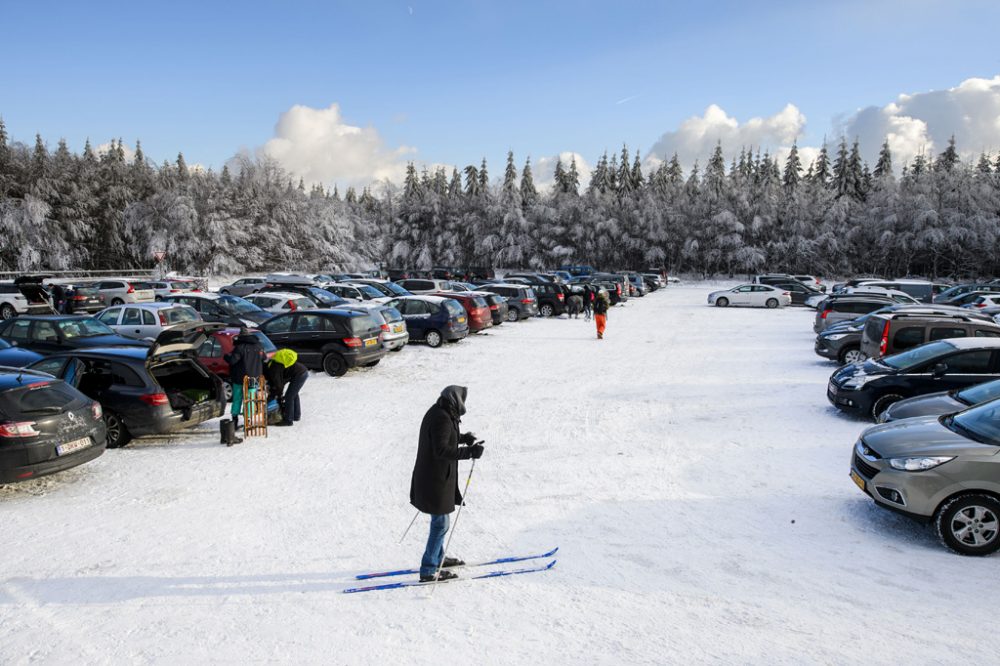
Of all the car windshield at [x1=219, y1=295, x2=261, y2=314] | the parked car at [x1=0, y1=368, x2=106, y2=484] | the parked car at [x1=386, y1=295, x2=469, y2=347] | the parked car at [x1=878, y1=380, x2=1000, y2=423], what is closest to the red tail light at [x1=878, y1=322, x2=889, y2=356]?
the parked car at [x1=878, y1=380, x2=1000, y2=423]

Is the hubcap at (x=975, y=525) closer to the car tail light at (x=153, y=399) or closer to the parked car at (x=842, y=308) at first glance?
the car tail light at (x=153, y=399)

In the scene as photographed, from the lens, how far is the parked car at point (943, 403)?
793 cm

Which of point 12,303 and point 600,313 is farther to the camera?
point 12,303

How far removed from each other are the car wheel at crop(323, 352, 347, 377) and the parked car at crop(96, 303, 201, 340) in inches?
192

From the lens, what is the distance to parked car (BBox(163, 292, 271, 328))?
63.3 ft

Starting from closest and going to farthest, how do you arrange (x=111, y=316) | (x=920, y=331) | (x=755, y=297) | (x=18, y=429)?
1. (x=18, y=429)
2. (x=920, y=331)
3. (x=111, y=316)
4. (x=755, y=297)

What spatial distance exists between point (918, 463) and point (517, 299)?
2103 centimetres

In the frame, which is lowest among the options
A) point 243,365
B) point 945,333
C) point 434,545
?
point 434,545

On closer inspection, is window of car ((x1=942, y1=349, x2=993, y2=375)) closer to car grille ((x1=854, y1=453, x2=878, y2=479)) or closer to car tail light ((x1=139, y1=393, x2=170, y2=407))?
car grille ((x1=854, y1=453, x2=878, y2=479))

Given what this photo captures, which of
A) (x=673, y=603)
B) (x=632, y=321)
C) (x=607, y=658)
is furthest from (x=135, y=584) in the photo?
(x=632, y=321)

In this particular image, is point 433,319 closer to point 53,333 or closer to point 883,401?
point 53,333

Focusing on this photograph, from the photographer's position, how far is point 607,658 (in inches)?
173

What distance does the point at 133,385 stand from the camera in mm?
9133

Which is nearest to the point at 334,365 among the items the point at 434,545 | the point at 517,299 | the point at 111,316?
the point at 111,316
